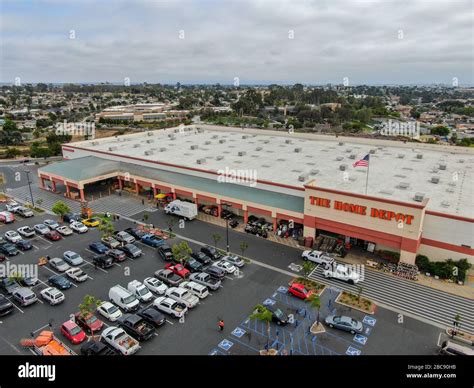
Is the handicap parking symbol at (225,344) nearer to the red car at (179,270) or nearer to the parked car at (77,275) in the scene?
the red car at (179,270)

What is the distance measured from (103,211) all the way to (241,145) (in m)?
26.7

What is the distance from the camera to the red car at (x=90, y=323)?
2536cm

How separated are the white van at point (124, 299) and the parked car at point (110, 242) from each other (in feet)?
30.1

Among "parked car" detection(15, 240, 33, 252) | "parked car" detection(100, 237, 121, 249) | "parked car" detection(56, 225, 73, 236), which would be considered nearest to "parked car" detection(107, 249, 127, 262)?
"parked car" detection(100, 237, 121, 249)

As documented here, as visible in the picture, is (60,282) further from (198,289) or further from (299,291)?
(299,291)

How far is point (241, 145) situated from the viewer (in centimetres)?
6238

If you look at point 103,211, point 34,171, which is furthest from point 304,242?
point 34,171

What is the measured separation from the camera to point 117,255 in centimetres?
3525

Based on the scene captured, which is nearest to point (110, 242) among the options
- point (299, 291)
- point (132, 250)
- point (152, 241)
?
point (132, 250)

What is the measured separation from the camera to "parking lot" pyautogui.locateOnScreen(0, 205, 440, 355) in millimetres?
23797

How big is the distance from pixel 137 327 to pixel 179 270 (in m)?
8.57

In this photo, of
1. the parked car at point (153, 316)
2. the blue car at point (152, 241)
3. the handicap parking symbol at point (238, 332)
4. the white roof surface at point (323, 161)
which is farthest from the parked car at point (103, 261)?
the white roof surface at point (323, 161)

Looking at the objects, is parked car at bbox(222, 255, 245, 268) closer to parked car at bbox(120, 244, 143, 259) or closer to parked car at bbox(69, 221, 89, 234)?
parked car at bbox(120, 244, 143, 259)

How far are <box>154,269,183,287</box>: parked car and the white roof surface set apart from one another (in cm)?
1804
